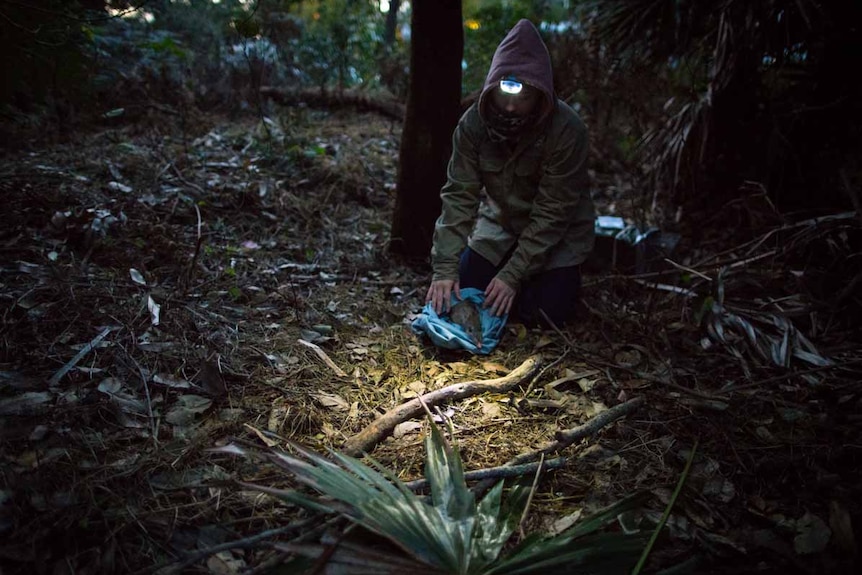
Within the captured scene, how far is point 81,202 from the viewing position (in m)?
2.99

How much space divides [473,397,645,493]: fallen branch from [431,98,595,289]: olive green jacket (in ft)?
2.76

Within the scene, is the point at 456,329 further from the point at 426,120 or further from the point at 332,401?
the point at 426,120

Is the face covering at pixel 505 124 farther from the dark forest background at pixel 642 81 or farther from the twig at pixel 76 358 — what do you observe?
the twig at pixel 76 358

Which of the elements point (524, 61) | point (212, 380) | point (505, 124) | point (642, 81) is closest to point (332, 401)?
point (212, 380)

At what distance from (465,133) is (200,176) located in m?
2.21

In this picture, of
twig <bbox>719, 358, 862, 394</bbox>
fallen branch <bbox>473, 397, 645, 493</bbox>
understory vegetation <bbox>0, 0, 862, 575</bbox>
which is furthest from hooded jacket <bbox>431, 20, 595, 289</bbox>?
twig <bbox>719, 358, 862, 394</bbox>

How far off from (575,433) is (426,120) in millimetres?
2030

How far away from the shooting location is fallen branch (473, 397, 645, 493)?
1761mm

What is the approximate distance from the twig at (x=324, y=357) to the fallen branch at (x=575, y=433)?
874 millimetres

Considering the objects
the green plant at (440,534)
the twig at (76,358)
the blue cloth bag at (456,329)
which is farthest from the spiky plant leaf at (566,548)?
the twig at (76,358)

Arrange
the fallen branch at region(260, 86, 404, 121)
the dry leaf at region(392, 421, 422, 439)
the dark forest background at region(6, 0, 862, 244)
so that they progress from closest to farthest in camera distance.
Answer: the dry leaf at region(392, 421, 422, 439)
the dark forest background at region(6, 0, 862, 244)
the fallen branch at region(260, 86, 404, 121)

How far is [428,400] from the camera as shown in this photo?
2.08m

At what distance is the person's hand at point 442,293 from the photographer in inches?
103

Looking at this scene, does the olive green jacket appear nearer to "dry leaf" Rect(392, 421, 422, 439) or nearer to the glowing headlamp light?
the glowing headlamp light
